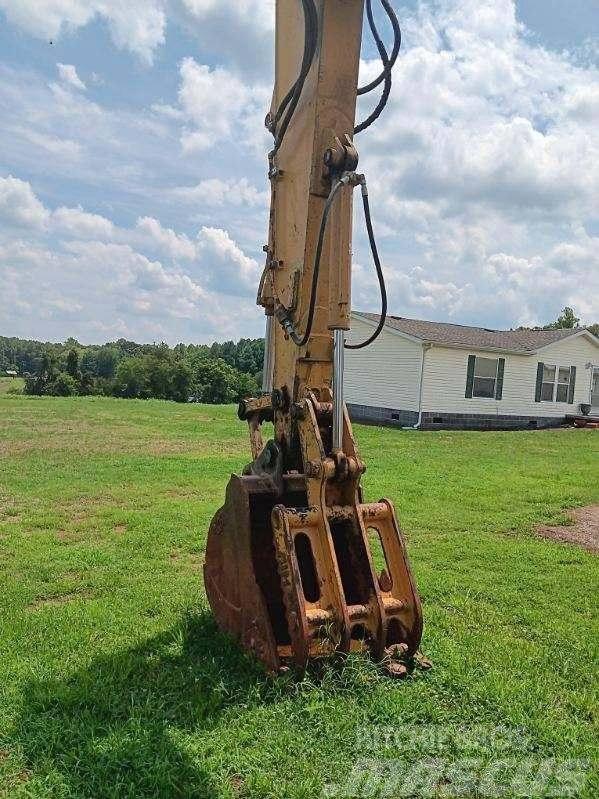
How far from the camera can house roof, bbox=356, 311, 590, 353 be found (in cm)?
1781

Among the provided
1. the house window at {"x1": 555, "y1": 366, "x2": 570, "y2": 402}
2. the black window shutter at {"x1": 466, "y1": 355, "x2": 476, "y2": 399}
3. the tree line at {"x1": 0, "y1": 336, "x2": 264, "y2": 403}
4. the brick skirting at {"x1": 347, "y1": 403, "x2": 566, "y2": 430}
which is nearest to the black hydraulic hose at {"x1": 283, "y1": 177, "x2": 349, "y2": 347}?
the brick skirting at {"x1": 347, "y1": 403, "x2": 566, "y2": 430}

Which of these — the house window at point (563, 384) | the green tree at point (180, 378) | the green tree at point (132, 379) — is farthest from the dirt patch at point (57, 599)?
the green tree at point (180, 378)

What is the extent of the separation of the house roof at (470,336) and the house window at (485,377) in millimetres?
472

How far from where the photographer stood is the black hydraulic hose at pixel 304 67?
3316mm

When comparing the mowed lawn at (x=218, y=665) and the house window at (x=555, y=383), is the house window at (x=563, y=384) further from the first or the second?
the mowed lawn at (x=218, y=665)

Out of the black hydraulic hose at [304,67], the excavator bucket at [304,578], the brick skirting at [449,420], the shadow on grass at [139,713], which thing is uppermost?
the black hydraulic hose at [304,67]

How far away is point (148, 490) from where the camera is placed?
8430mm

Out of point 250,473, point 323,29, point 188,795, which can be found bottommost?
point 188,795

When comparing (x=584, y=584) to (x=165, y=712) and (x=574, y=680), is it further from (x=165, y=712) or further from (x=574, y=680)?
(x=165, y=712)

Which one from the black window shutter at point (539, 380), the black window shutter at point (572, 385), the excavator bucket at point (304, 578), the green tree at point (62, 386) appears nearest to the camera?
the excavator bucket at point (304, 578)

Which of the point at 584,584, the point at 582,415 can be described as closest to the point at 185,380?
the point at 582,415

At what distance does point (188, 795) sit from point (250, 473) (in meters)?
1.73

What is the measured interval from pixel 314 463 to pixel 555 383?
1888 cm

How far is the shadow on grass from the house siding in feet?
47.5
